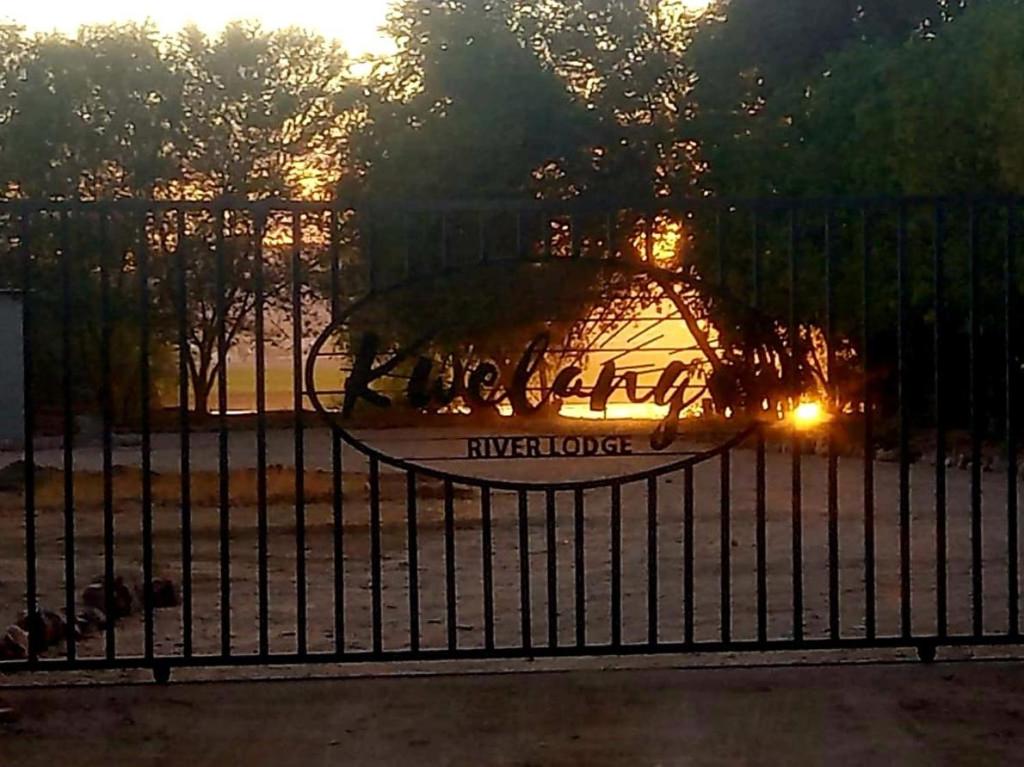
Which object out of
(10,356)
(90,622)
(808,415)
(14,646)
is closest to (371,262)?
(808,415)

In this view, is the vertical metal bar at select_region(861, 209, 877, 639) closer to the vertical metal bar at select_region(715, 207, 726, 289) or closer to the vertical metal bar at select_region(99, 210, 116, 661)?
the vertical metal bar at select_region(715, 207, 726, 289)

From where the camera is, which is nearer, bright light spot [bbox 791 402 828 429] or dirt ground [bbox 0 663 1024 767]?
dirt ground [bbox 0 663 1024 767]

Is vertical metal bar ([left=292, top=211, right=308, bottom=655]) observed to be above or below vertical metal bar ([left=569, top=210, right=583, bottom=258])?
below

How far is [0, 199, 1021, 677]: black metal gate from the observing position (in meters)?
7.96

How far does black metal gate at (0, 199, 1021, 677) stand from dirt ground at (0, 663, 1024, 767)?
193 mm

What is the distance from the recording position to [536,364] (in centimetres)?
809

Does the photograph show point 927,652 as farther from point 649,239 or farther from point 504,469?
point 504,469

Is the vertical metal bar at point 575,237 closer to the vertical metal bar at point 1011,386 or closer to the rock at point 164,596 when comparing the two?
the vertical metal bar at point 1011,386

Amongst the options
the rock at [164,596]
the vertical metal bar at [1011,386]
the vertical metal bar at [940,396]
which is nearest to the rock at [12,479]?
the rock at [164,596]

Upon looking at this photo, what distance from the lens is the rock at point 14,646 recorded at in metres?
8.84

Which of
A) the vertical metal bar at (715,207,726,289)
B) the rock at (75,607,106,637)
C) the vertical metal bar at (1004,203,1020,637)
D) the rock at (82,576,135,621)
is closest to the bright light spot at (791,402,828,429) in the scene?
the vertical metal bar at (715,207,726,289)

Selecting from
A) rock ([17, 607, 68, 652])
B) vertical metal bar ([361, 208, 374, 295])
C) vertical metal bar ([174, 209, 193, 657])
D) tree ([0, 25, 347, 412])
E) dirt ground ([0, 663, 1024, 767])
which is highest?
tree ([0, 25, 347, 412])

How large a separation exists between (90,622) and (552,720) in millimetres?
3964

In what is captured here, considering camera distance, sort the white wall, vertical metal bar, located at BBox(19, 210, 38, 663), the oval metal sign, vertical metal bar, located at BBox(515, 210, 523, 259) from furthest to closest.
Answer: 1. the white wall
2. the oval metal sign
3. vertical metal bar, located at BBox(515, 210, 523, 259)
4. vertical metal bar, located at BBox(19, 210, 38, 663)
